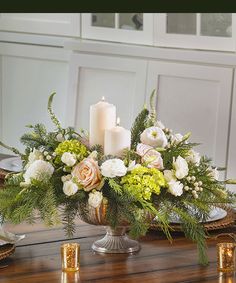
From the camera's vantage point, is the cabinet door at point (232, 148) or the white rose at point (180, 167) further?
the cabinet door at point (232, 148)

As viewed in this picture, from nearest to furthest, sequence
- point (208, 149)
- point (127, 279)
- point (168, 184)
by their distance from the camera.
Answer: point (127, 279)
point (168, 184)
point (208, 149)

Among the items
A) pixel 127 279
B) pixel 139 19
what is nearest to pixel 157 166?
pixel 127 279

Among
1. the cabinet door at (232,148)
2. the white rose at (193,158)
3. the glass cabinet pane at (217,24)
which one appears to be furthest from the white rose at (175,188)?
the glass cabinet pane at (217,24)

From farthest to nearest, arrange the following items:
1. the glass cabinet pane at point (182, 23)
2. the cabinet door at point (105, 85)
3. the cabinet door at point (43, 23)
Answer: the cabinet door at point (43, 23) → the cabinet door at point (105, 85) → the glass cabinet pane at point (182, 23)

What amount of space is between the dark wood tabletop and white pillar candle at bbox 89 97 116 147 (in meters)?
0.25

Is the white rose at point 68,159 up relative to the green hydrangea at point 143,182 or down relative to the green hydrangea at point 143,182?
up

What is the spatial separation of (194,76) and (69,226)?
2.32 metres

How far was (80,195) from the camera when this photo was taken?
5.43 ft

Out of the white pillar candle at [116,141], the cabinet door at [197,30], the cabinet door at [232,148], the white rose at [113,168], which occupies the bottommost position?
the cabinet door at [232,148]

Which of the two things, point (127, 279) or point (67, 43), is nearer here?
point (127, 279)

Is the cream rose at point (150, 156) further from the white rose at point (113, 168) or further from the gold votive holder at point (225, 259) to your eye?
the gold votive holder at point (225, 259)

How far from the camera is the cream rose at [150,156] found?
1702mm

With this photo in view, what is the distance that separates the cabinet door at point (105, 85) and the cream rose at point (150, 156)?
→ 2.36m

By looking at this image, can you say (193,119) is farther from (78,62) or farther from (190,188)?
(190,188)
